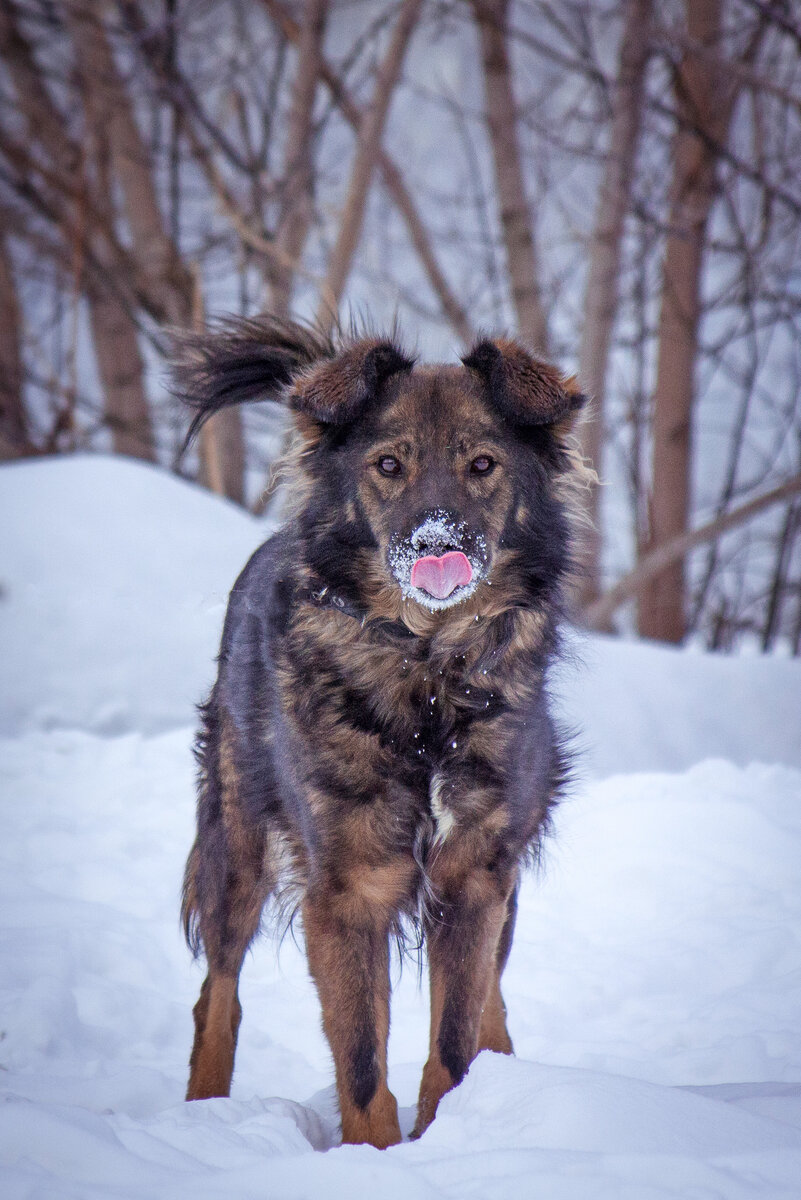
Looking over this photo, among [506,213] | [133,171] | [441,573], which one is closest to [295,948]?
[441,573]

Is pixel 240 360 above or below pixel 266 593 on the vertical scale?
above

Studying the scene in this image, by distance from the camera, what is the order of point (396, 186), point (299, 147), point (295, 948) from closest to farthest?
1. point (295, 948)
2. point (299, 147)
3. point (396, 186)

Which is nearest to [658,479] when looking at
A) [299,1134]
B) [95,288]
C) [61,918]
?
[95,288]

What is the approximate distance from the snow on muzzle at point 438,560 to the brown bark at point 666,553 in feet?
18.2

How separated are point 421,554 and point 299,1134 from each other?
4.27 ft

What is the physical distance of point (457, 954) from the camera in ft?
8.52

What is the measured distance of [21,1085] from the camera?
7.94ft

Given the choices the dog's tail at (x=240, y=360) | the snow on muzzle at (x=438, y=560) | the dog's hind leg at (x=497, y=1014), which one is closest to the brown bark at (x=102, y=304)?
the dog's tail at (x=240, y=360)

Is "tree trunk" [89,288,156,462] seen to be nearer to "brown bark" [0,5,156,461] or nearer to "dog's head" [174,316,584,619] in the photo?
"brown bark" [0,5,156,461]

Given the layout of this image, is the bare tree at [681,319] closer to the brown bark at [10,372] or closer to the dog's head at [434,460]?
the brown bark at [10,372]

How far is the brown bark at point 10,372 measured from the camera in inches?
396

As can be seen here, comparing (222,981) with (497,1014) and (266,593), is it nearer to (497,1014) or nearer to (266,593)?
(497,1014)

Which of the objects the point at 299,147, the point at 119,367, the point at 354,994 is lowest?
the point at 354,994

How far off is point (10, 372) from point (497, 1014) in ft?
31.0
